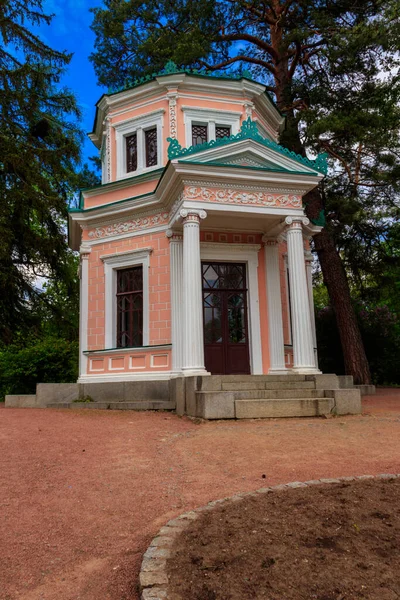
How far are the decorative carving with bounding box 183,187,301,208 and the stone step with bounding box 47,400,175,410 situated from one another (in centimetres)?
465

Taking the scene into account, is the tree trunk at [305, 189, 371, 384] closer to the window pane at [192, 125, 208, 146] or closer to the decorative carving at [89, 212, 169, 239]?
the window pane at [192, 125, 208, 146]

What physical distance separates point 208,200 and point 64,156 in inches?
362

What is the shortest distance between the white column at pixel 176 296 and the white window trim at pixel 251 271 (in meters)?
0.71

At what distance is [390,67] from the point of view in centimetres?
1545

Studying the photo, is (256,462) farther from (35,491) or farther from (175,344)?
(175,344)

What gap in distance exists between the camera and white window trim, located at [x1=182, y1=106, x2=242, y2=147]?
14.1m

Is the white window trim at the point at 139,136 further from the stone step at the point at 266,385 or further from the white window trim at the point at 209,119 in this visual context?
the stone step at the point at 266,385

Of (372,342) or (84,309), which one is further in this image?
(372,342)

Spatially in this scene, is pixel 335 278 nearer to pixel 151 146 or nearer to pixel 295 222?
pixel 295 222

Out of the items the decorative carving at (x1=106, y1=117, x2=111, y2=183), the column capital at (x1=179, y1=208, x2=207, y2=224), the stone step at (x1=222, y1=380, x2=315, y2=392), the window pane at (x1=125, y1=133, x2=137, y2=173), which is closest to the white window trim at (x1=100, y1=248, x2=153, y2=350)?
the column capital at (x1=179, y1=208, x2=207, y2=224)

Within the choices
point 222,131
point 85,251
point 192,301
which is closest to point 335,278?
point 222,131

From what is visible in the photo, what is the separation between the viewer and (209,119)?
46.7ft

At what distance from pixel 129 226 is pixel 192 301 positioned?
3.98 metres

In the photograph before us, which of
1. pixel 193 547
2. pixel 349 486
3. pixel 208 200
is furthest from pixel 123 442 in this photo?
Answer: pixel 208 200
